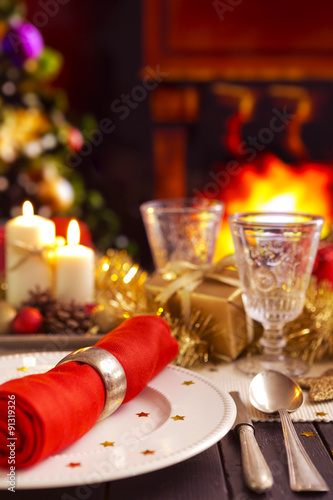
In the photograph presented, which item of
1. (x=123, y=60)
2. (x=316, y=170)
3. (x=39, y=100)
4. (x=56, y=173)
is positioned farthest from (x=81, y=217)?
(x=316, y=170)

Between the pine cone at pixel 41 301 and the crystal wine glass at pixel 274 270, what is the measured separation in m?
0.34

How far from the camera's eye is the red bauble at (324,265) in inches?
44.0

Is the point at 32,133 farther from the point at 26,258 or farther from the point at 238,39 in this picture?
the point at 26,258

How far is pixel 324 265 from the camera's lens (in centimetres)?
112

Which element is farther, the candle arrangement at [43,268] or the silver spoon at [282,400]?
the candle arrangement at [43,268]

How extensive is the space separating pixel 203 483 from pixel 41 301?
0.54m

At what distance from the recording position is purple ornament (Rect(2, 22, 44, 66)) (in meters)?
2.18

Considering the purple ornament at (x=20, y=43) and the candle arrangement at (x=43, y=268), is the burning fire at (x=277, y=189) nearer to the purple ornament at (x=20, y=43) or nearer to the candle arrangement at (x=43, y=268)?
the purple ornament at (x=20, y=43)

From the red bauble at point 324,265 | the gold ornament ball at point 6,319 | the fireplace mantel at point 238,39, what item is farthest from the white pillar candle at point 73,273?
the fireplace mantel at point 238,39

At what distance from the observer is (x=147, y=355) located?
0.68 meters

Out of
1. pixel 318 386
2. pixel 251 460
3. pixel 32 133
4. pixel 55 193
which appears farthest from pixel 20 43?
pixel 251 460

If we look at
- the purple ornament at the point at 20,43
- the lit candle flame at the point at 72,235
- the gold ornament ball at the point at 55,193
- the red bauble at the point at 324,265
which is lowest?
the gold ornament ball at the point at 55,193

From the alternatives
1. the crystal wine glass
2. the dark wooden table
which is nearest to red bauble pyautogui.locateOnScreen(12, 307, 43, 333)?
the crystal wine glass

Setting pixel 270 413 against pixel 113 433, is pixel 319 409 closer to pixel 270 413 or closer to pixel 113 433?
pixel 270 413
